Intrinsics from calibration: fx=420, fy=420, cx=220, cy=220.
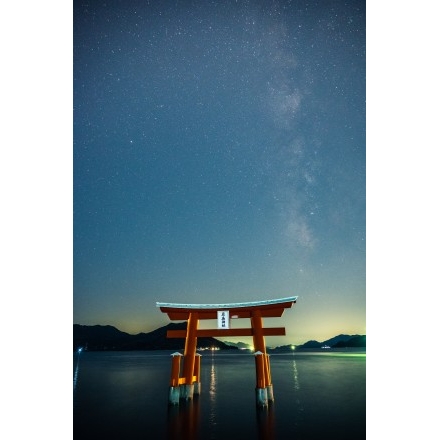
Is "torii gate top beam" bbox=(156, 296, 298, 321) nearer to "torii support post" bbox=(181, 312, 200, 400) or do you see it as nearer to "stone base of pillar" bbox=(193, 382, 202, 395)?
"torii support post" bbox=(181, 312, 200, 400)

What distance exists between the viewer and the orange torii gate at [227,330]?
17.7 feet

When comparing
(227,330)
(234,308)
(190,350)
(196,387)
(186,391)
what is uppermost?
(234,308)

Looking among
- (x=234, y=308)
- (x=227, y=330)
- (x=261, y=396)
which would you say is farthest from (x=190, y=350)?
(x=261, y=396)

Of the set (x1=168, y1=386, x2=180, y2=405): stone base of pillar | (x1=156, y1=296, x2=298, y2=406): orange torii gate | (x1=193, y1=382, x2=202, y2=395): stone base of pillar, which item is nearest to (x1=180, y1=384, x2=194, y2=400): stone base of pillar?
(x1=156, y1=296, x2=298, y2=406): orange torii gate

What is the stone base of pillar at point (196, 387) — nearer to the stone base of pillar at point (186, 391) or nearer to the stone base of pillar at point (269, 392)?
the stone base of pillar at point (186, 391)

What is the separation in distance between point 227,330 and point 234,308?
1.09 feet

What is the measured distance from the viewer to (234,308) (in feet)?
18.3

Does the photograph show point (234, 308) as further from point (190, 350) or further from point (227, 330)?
point (190, 350)

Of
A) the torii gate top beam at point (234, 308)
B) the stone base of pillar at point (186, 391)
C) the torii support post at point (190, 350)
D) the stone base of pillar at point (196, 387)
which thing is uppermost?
the torii gate top beam at point (234, 308)

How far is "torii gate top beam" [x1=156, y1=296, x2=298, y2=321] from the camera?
539cm

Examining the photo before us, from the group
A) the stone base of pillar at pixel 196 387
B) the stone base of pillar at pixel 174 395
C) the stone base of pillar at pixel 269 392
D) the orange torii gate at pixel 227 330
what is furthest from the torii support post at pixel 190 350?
the stone base of pillar at pixel 269 392

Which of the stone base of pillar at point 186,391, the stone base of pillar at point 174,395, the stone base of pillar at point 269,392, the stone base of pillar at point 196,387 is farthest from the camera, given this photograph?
the stone base of pillar at point 196,387
